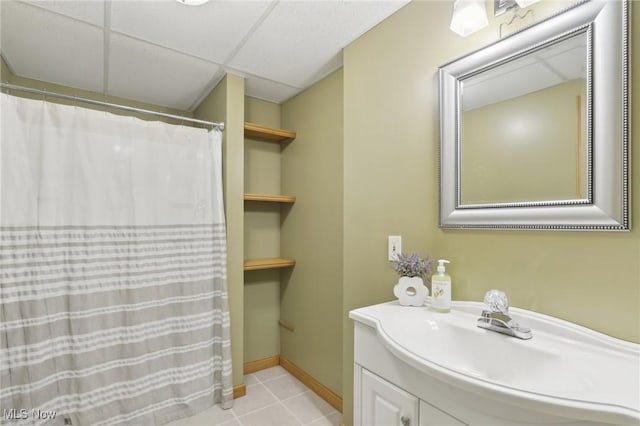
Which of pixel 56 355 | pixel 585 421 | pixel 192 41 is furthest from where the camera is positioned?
pixel 192 41

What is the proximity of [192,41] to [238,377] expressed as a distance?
222 cm

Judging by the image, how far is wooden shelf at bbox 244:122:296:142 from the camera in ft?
7.77

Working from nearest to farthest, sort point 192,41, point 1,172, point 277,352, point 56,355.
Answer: point 1,172 → point 56,355 → point 192,41 → point 277,352

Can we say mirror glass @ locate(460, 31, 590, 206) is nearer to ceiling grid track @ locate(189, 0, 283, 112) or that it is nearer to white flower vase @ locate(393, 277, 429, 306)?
white flower vase @ locate(393, 277, 429, 306)

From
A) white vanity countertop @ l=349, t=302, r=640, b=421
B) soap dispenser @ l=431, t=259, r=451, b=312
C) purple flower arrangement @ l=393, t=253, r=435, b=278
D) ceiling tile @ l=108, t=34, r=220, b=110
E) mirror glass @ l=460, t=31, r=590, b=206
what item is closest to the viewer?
white vanity countertop @ l=349, t=302, r=640, b=421

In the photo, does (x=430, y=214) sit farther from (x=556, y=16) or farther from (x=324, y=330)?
(x=324, y=330)

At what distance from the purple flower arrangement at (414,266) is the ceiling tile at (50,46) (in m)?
1.95

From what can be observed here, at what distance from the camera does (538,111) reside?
1025 mm

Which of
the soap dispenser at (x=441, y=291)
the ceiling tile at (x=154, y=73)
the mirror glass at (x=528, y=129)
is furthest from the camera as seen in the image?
the ceiling tile at (x=154, y=73)

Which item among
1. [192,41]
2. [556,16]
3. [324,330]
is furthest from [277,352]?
[556,16]

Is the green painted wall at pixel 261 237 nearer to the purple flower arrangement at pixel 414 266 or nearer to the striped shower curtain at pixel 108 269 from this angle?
the striped shower curtain at pixel 108 269

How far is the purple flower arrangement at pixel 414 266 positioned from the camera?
1.29m
